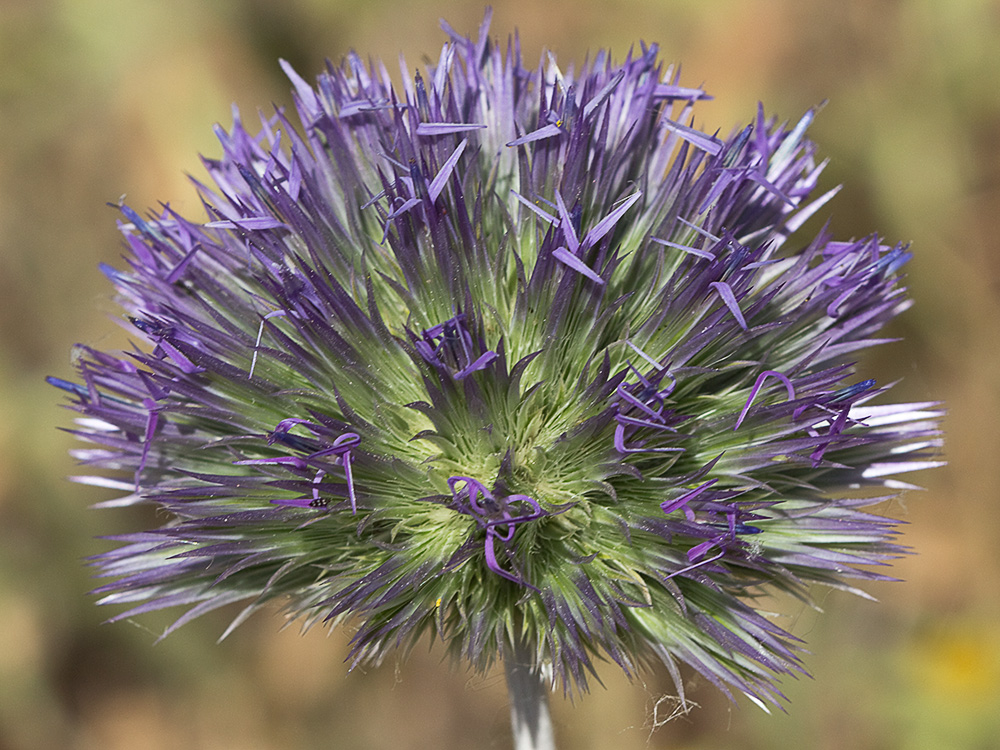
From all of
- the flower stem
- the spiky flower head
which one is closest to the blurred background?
the flower stem

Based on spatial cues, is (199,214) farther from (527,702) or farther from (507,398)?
(527,702)

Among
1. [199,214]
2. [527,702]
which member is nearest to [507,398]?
[527,702]

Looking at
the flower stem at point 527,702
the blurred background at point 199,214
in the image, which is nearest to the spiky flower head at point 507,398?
the flower stem at point 527,702

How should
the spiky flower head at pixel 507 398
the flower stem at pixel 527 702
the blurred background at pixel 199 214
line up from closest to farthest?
the spiky flower head at pixel 507 398
the flower stem at pixel 527 702
the blurred background at pixel 199 214

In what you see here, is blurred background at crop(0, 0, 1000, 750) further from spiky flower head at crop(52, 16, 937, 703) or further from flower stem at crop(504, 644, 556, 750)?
spiky flower head at crop(52, 16, 937, 703)

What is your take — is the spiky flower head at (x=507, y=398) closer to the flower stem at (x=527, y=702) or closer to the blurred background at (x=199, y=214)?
the flower stem at (x=527, y=702)

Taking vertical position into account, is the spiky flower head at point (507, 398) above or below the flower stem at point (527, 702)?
above

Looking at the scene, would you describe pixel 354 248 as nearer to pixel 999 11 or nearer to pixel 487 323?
pixel 487 323
